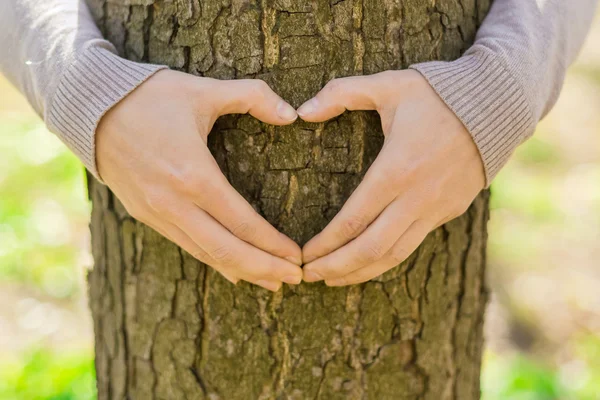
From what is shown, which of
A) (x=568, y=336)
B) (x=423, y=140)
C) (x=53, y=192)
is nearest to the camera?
(x=423, y=140)

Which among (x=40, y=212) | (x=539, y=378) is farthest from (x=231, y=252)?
(x=40, y=212)

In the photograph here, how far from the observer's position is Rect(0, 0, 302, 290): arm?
3.78 feet

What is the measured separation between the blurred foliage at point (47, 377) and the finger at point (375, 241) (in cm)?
172

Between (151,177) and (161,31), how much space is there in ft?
1.11

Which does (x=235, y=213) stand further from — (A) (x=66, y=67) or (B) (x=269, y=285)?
(A) (x=66, y=67)

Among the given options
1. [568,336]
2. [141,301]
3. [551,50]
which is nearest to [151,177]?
[141,301]

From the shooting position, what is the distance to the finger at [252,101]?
46.1 inches

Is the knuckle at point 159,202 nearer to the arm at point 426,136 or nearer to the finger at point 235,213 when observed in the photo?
the finger at point 235,213

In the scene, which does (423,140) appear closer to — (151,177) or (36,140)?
(151,177)

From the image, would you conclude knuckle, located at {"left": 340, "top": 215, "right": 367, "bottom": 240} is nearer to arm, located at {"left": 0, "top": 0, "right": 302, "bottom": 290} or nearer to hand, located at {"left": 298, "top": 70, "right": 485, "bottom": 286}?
hand, located at {"left": 298, "top": 70, "right": 485, "bottom": 286}

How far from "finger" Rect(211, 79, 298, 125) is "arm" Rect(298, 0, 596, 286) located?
47 millimetres

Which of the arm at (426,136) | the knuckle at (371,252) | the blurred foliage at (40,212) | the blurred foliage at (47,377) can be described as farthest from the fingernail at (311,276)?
the blurred foliage at (40,212)

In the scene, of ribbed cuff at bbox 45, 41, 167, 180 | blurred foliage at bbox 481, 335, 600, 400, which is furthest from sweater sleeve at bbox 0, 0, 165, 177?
blurred foliage at bbox 481, 335, 600, 400

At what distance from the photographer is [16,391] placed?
8.36 ft
